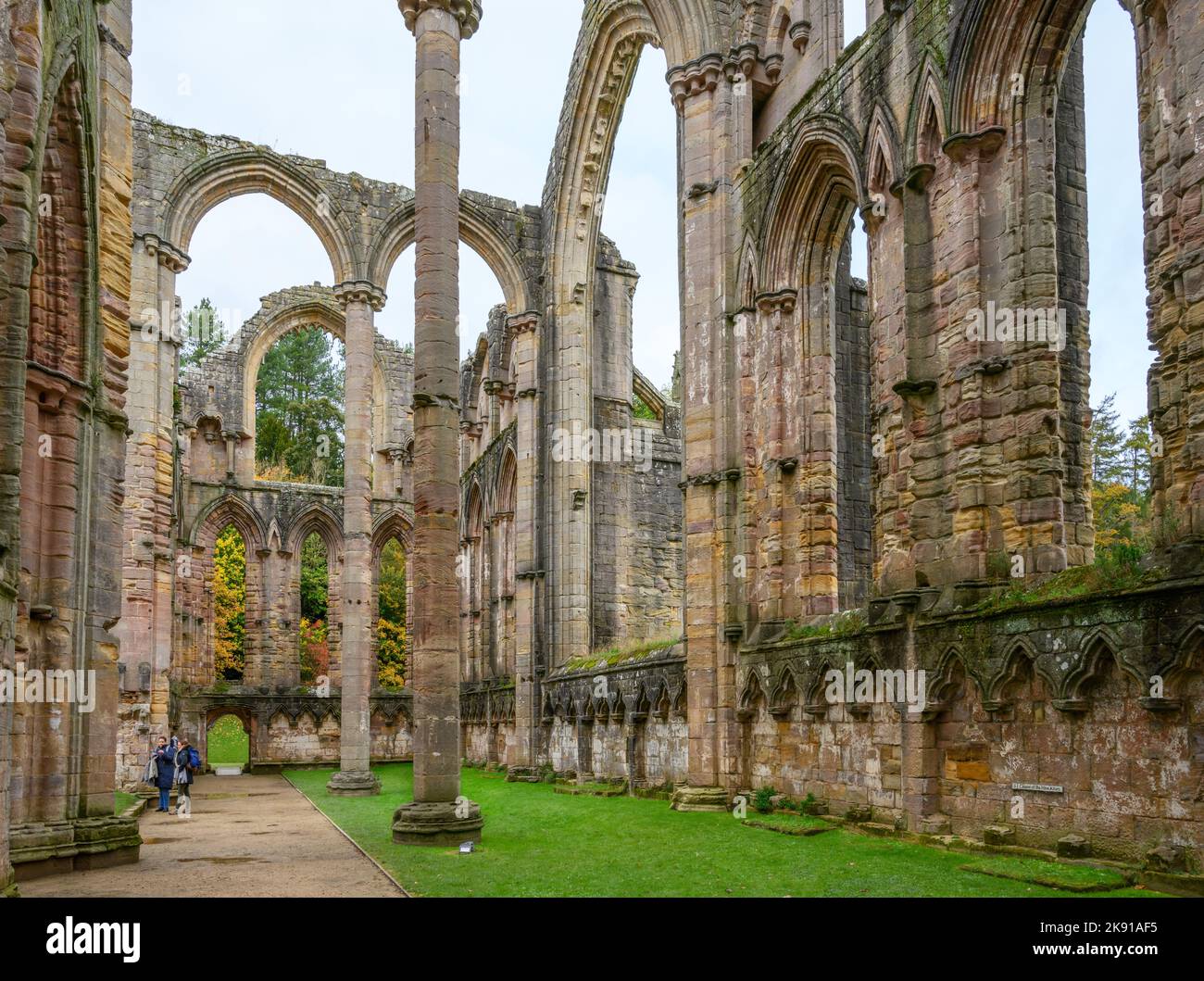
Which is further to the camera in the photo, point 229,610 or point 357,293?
point 229,610

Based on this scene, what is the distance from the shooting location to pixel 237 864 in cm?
959

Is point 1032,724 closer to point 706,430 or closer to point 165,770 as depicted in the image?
point 706,430

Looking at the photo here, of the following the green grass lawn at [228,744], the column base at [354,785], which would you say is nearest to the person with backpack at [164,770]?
the column base at [354,785]

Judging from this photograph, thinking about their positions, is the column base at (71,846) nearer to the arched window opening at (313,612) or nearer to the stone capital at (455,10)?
the stone capital at (455,10)

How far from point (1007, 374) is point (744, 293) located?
18.2 feet

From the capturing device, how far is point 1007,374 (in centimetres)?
967

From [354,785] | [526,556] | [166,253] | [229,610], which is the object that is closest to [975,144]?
[526,556]

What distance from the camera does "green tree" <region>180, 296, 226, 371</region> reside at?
4466cm

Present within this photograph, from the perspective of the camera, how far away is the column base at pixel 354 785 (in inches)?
712

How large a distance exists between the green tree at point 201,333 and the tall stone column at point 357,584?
26821 millimetres

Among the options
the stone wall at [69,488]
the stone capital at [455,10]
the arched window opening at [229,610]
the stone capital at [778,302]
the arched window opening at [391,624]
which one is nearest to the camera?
the stone wall at [69,488]

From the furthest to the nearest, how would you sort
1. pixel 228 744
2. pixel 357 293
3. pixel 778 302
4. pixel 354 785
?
pixel 228 744 < pixel 357 293 < pixel 354 785 < pixel 778 302

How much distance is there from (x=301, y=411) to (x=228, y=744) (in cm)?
1316

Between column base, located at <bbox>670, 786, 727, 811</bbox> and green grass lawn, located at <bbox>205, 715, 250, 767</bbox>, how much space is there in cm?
2117
